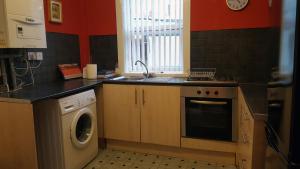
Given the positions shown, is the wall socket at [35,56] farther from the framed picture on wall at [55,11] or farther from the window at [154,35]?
the window at [154,35]

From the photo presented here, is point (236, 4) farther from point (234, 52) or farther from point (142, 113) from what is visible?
point (142, 113)

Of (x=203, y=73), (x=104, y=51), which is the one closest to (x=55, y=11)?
(x=104, y=51)

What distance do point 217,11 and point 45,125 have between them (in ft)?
7.59

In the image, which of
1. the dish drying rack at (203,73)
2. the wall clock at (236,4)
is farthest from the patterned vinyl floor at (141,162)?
the wall clock at (236,4)

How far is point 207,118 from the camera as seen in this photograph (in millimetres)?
2631

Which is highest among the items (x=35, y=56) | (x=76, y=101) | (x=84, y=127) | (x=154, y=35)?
(x=154, y=35)

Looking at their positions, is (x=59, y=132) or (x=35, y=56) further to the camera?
(x=35, y=56)

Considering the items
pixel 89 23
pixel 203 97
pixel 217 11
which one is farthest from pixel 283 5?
pixel 89 23

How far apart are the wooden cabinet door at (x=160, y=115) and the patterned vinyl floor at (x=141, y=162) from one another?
184mm

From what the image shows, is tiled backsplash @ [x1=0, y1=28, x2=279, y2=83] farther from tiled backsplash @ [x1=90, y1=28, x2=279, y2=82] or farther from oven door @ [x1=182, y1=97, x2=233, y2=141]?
oven door @ [x1=182, y1=97, x2=233, y2=141]

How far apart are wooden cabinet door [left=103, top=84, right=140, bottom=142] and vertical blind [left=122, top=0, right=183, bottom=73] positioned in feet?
2.08

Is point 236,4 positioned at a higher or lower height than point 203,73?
higher

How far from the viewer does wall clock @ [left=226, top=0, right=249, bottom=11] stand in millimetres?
2850

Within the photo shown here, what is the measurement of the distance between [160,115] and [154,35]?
3.68ft
